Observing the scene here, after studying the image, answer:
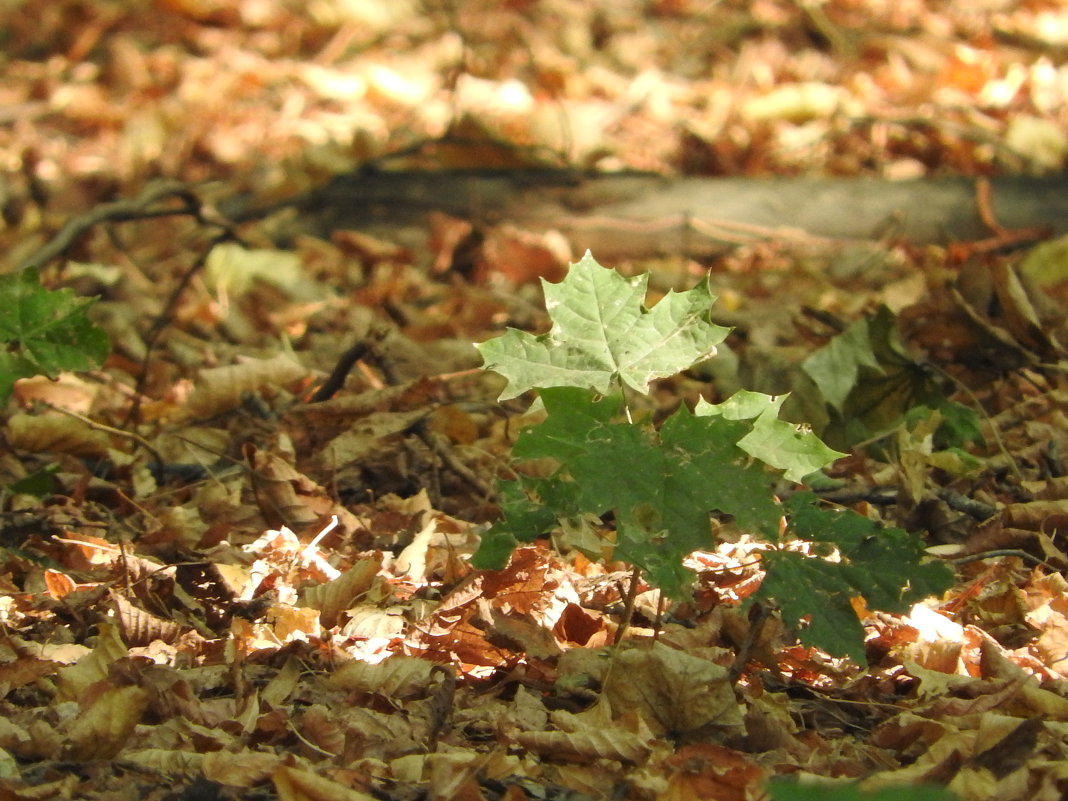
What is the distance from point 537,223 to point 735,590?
7.96 feet

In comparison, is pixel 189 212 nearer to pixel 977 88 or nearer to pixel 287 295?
pixel 287 295

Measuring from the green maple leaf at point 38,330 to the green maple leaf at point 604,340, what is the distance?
0.92 meters

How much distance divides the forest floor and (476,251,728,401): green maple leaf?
345mm

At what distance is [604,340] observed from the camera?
1744 millimetres

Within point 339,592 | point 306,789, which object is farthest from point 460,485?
point 306,789

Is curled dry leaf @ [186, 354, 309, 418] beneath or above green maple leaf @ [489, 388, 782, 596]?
beneath

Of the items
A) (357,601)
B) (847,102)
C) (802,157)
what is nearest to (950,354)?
(357,601)

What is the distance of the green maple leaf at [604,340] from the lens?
1709 mm

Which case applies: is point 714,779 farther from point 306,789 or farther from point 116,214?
point 116,214

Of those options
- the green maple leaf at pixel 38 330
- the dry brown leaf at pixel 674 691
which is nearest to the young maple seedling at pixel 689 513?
the dry brown leaf at pixel 674 691

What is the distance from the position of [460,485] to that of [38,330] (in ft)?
2.83

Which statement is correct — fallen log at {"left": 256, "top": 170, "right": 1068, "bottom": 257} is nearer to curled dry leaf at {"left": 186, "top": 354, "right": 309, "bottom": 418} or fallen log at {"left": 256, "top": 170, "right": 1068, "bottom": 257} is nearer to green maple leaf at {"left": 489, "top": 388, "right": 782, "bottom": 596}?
curled dry leaf at {"left": 186, "top": 354, "right": 309, "bottom": 418}

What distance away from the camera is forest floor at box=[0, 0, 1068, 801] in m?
1.51

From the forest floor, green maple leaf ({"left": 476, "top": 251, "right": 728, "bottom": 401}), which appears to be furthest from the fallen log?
green maple leaf ({"left": 476, "top": 251, "right": 728, "bottom": 401})
